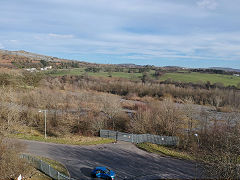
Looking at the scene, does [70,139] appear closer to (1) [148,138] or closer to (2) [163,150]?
(1) [148,138]

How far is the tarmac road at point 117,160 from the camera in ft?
56.7

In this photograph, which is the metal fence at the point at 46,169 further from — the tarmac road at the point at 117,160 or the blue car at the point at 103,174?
the blue car at the point at 103,174

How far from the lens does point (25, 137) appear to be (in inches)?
1005

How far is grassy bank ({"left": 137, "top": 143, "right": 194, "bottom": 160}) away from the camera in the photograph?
21.6 meters

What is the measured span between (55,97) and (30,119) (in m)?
6.36

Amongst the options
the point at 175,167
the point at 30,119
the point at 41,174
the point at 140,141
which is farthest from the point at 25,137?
the point at 175,167

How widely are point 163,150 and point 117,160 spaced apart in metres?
6.26

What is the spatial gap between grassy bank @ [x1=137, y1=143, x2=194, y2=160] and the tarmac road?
2.83 feet

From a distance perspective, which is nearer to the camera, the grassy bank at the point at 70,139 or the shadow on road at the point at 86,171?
the shadow on road at the point at 86,171

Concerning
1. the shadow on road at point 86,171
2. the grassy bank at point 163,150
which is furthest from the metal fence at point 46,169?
the grassy bank at point 163,150

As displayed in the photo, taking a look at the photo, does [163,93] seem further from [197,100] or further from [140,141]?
[140,141]

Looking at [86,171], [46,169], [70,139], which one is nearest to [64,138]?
[70,139]

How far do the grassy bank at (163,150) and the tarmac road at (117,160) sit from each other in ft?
2.83

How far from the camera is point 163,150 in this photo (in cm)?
2319
